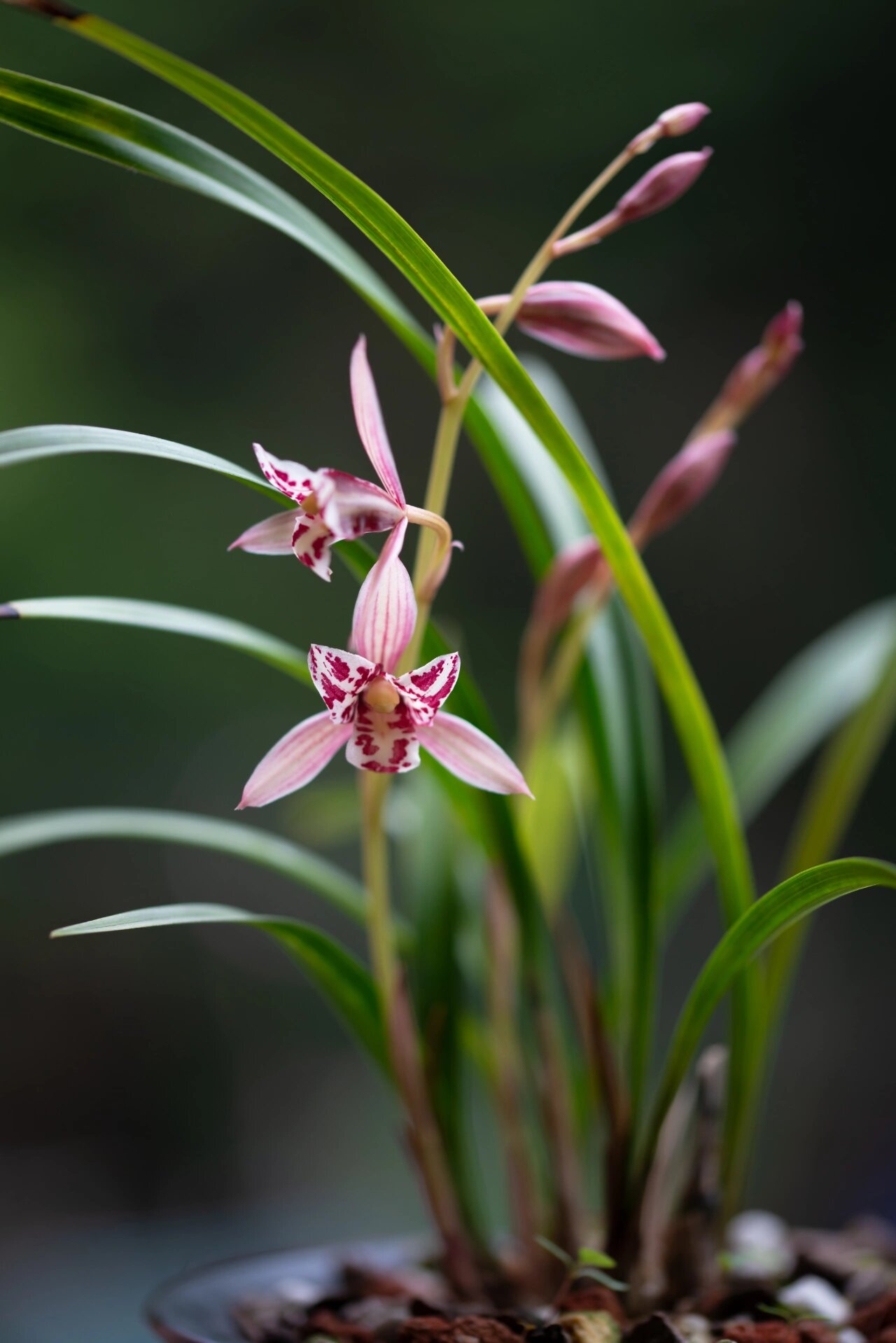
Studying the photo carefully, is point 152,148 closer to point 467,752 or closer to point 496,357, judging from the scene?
point 496,357

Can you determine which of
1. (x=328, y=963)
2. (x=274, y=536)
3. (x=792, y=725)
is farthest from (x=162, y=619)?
(x=792, y=725)

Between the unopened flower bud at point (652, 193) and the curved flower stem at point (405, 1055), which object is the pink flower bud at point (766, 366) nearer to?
the unopened flower bud at point (652, 193)

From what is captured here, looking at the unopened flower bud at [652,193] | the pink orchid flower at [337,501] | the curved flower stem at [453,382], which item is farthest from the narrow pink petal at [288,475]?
the unopened flower bud at [652,193]

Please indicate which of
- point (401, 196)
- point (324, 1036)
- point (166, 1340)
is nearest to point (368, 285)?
point (166, 1340)

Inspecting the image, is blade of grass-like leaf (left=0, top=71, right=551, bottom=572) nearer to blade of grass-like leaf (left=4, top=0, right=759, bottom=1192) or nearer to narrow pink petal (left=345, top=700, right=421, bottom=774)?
blade of grass-like leaf (left=4, top=0, right=759, bottom=1192)

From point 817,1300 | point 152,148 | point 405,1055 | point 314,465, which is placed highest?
point 314,465

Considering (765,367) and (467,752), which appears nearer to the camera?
(467,752)

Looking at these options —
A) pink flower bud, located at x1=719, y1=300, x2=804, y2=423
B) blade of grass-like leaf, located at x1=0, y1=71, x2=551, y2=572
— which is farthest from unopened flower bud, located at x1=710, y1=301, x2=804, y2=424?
blade of grass-like leaf, located at x1=0, y1=71, x2=551, y2=572

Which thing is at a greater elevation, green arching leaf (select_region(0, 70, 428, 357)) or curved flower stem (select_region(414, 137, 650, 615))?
green arching leaf (select_region(0, 70, 428, 357))
